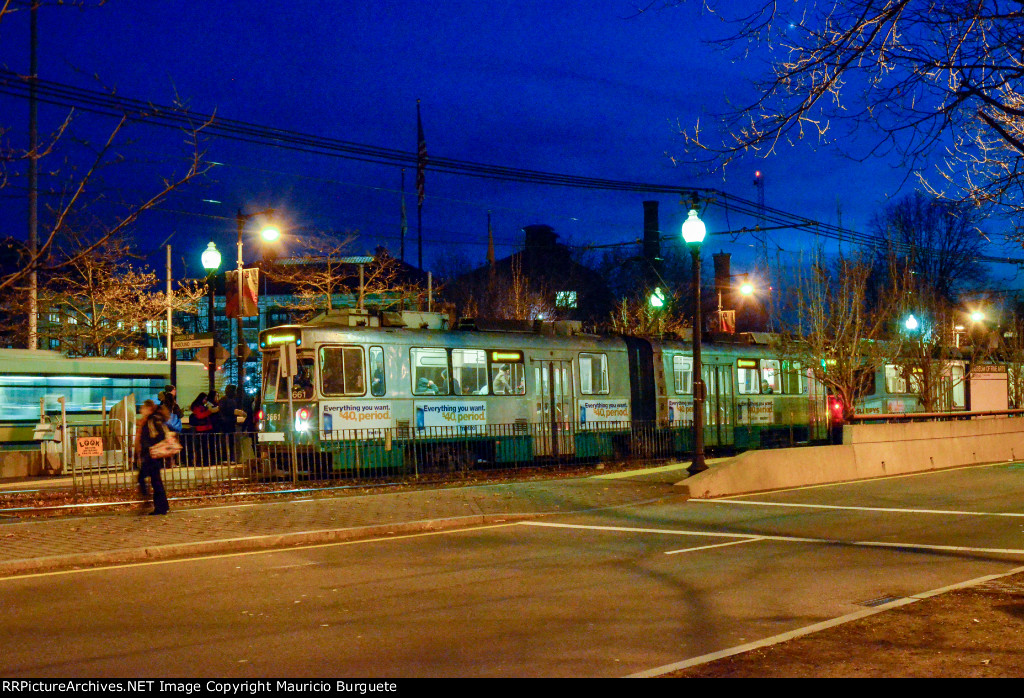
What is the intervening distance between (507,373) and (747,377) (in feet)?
31.8

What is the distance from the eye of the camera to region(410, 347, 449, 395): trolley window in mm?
21375

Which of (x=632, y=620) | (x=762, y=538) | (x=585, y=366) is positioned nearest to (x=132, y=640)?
(x=632, y=620)

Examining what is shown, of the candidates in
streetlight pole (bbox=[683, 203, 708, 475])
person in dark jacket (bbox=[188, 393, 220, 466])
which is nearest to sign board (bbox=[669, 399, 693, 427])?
streetlight pole (bbox=[683, 203, 708, 475])

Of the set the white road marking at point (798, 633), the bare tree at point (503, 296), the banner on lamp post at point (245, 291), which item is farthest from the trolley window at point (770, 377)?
the white road marking at point (798, 633)

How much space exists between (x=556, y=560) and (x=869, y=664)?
520cm

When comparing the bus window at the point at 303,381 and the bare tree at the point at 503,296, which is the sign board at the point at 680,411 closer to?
the bus window at the point at 303,381

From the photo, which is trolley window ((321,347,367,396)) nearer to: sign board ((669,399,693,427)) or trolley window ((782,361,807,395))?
sign board ((669,399,693,427))

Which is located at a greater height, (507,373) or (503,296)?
(503,296)

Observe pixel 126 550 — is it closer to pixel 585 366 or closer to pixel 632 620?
pixel 632 620

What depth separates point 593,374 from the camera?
25219 mm

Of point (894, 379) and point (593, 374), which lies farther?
point (894, 379)

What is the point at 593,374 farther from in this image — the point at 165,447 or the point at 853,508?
the point at 165,447

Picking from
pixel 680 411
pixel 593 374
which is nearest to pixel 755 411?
pixel 680 411

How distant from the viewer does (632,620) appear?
7594mm
